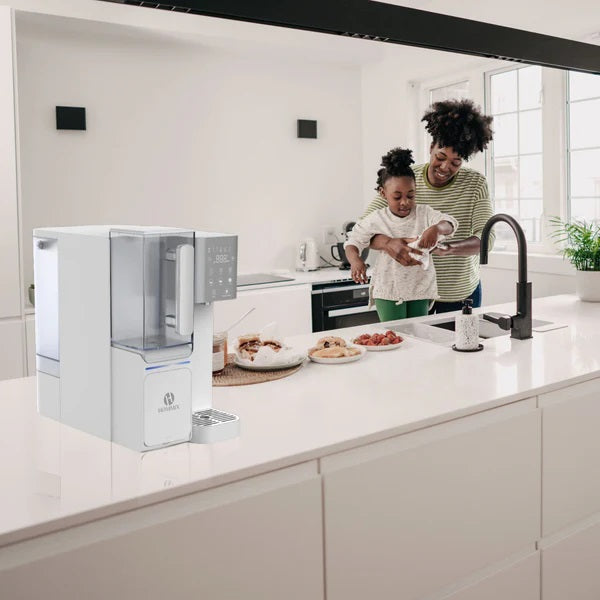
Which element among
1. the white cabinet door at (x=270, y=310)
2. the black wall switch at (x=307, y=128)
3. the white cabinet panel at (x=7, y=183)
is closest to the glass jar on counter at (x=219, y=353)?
the white cabinet panel at (x=7, y=183)

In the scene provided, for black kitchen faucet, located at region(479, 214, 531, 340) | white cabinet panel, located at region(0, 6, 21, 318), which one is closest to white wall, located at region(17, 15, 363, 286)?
white cabinet panel, located at region(0, 6, 21, 318)

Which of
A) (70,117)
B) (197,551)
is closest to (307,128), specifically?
(70,117)

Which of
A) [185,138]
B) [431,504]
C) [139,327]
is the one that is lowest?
[431,504]

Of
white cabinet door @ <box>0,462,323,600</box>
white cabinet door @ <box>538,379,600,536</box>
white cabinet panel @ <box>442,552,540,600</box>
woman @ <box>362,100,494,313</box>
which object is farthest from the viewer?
woman @ <box>362,100,494,313</box>

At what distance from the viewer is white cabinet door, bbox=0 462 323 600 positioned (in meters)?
1.10

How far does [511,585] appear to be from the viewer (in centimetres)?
179

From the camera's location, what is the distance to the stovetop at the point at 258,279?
14.7 ft

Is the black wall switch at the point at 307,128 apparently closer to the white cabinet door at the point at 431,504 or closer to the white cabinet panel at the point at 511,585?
the white cabinet door at the point at 431,504

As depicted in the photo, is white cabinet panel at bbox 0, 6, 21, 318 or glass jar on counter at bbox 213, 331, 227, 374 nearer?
glass jar on counter at bbox 213, 331, 227, 374

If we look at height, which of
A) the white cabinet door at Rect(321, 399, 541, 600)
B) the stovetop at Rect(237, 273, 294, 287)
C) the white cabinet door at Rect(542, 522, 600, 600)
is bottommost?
the white cabinet door at Rect(542, 522, 600, 600)

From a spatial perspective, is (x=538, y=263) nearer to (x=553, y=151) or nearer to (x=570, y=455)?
(x=553, y=151)

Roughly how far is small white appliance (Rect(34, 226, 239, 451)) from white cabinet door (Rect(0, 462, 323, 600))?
181 mm

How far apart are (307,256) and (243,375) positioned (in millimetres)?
3075

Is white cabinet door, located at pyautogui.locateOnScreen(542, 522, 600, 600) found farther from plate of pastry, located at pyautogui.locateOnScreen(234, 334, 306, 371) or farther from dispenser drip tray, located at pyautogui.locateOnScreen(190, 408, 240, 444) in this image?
dispenser drip tray, located at pyautogui.locateOnScreen(190, 408, 240, 444)
